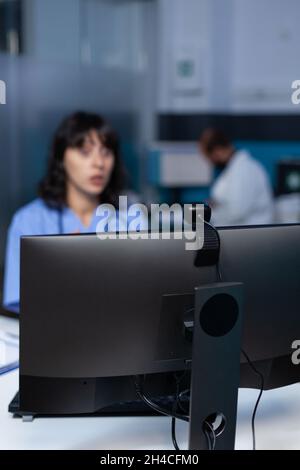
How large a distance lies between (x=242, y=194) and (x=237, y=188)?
0.18 ft

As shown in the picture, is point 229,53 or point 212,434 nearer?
point 212,434

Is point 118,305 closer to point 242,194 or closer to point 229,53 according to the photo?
point 242,194

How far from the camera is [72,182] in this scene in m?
2.20

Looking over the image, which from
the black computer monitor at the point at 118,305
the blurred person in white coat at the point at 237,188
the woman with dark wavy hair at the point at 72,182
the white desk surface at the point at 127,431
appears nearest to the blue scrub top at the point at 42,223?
the woman with dark wavy hair at the point at 72,182

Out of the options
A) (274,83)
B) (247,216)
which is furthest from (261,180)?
(274,83)

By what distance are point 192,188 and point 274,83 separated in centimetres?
117

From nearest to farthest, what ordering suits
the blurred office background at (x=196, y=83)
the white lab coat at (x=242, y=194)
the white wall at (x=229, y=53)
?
the white lab coat at (x=242, y=194) → the blurred office background at (x=196, y=83) → the white wall at (x=229, y=53)

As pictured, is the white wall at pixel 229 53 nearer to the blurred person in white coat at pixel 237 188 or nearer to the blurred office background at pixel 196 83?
the blurred office background at pixel 196 83

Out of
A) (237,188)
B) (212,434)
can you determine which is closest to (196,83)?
(237,188)

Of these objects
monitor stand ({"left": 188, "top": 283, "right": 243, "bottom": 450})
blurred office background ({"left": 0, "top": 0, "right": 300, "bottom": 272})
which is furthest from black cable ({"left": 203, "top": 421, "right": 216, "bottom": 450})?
blurred office background ({"left": 0, "top": 0, "right": 300, "bottom": 272})

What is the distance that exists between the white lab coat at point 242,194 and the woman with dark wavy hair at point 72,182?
1931 millimetres

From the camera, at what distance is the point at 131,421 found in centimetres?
127

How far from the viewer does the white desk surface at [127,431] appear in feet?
3.82

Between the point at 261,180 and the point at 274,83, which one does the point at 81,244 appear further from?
the point at 274,83
